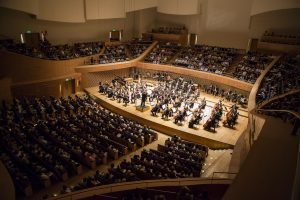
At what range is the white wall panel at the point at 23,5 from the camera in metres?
13.8

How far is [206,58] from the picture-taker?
1678 centimetres

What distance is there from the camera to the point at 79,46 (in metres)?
17.4

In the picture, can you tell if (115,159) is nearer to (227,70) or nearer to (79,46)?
(227,70)

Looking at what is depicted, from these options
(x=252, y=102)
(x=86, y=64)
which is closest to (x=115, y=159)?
(x=252, y=102)

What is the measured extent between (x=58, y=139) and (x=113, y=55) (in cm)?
943

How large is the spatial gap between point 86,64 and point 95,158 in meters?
9.02

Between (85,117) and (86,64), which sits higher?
(86,64)

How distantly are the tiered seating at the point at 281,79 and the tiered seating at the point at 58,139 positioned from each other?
17.3 feet


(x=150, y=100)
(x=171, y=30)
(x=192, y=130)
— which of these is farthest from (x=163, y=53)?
(x=192, y=130)

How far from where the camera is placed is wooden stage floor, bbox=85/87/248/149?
1044cm

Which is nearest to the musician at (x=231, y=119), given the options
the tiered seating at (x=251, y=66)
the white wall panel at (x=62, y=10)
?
the tiered seating at (x=251, y=66)

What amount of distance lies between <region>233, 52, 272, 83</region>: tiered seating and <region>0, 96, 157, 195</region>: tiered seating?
6.57m

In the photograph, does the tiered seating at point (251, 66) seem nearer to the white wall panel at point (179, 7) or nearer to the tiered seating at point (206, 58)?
the tiered seating at point (206, 58)

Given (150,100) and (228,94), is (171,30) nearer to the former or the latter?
(228,94)
